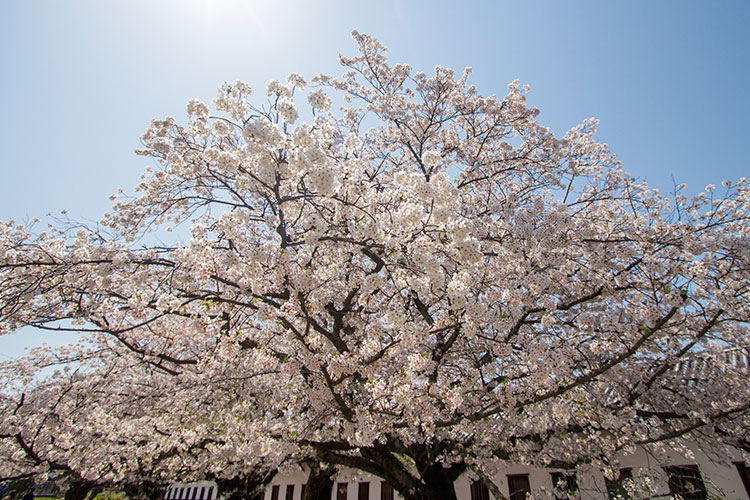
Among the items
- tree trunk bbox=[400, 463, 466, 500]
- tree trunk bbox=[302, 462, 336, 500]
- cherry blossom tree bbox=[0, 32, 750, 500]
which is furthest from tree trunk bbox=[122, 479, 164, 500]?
tree trunk bbox=[400, 463, 466, 500]

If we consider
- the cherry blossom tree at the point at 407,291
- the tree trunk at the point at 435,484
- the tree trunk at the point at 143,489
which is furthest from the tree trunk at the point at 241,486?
the tree trunk at the point at 435,484

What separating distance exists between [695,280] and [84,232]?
9604 millimetres

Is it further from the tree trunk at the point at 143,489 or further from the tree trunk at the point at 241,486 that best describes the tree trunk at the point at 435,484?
the tree trunk at the point at 143,489

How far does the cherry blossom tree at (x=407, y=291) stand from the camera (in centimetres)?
493

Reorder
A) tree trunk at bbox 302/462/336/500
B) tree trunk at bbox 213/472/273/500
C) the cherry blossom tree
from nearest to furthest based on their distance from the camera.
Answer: the cherry blossom tree < tree trunk at bbox 302/462/336/500 < tree trunk at bbox 213/472/273/500

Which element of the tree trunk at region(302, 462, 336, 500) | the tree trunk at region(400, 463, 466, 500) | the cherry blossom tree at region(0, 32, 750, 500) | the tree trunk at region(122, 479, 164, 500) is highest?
the cherry blossom tree at region(0, 32, 750, 500)

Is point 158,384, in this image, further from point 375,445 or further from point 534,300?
point 534,300

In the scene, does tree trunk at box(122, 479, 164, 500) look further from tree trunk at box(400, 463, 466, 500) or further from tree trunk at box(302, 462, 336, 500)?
tree trunk at box(400, 463, 466, 500)

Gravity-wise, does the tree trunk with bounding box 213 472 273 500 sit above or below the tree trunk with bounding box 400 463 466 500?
below

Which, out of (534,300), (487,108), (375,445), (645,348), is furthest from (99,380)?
(645,348)

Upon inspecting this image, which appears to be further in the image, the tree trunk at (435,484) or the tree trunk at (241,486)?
the tree trunk at (241,486)

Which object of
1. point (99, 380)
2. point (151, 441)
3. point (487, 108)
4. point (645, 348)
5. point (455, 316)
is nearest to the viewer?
point (455, 316)

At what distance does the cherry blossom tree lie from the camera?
493 cm

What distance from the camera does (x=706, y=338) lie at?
677 centimetres
